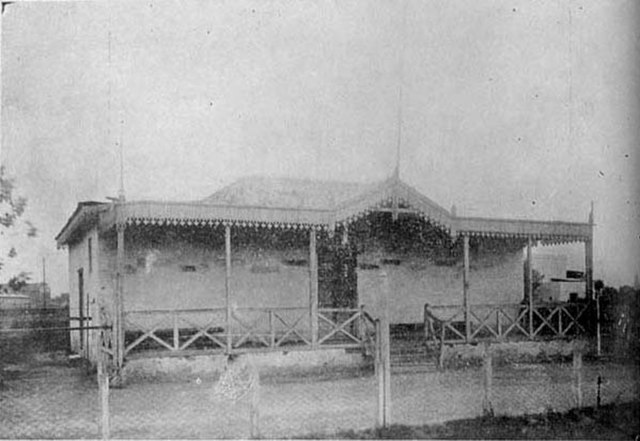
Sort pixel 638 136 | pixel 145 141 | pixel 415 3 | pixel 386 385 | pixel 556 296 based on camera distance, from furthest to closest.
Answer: pixel 556 296
pixel 145 141
pixel 415 3
pixel 386 385
pixel 638 136

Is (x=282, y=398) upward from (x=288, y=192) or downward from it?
downward

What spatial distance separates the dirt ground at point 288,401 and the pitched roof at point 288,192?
20.5 ft

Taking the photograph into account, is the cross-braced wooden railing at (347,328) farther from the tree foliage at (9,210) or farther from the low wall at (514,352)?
the tree foliage at (9,210)

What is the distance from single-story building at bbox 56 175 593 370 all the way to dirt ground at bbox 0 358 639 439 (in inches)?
44.9

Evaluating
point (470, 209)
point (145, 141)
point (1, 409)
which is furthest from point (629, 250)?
point (1, 409)

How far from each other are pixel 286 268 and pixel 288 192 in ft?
14.0

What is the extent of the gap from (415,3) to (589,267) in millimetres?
8143

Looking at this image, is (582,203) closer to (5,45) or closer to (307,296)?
(307,296)

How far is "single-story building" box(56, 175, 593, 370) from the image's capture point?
1303cm

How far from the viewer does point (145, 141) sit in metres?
11.9

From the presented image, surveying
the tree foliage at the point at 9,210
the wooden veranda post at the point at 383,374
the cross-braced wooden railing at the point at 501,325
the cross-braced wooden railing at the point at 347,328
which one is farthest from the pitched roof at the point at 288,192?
the wooden veranda post at the point at 383,374

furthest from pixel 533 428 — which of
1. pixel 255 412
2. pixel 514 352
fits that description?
pixel 514 352

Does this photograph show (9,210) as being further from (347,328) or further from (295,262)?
(347,328)

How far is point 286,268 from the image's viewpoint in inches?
604
